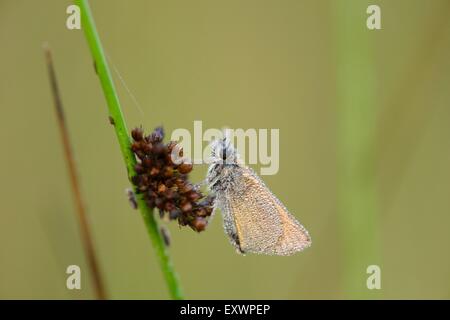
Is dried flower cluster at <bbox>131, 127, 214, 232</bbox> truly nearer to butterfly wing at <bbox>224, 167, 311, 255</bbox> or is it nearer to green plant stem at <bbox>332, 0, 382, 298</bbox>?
green plant stem at <bbox>332, 0, 382, 298</bbox>

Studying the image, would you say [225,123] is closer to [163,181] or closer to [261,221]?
[261,221]

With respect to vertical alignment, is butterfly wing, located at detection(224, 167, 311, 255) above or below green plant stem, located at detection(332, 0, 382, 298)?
below

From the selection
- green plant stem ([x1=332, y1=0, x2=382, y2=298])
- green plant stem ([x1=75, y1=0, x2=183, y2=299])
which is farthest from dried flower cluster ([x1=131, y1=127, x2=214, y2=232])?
green plant stem ([x1=332, y1=0, x2=382, y2=298])

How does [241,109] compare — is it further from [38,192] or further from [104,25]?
[38,192]

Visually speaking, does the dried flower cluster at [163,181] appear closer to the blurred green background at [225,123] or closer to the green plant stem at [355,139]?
the green plant stem at [355,139]

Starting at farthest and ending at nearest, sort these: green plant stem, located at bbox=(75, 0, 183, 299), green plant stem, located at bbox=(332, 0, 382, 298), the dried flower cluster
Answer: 1. green plant stem, located at bbox=(332, 0, 382, 298)
2. the dried flower cluster
3. green plant stem, located at bbox=(75, 0, 183, 299)

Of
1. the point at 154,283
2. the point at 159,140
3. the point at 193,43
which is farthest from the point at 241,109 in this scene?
the point at 159,140

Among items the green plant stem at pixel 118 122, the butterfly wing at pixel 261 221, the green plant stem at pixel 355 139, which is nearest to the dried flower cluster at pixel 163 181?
the green plant stem at pixel 118 122
